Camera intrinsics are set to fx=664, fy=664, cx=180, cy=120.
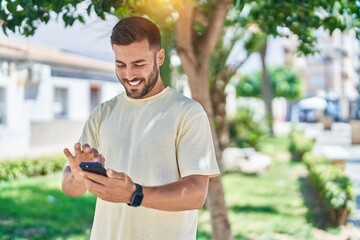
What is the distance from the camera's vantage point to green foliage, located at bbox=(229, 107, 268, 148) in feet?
64.0

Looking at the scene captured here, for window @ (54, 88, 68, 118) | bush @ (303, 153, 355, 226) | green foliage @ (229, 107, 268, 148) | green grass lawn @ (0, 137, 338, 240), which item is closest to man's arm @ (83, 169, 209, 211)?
green grass lawn @ (0, 137, 338, 240)

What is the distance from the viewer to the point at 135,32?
217 cm

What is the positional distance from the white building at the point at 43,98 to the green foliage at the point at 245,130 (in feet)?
13.0

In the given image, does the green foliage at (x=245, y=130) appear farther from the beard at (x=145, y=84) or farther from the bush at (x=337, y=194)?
the beard at (x=145, y=84)

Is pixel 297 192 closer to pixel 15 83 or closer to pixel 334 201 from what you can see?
pixel 334 201

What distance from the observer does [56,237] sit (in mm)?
8055

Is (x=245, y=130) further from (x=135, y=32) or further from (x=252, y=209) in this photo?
(x=135, y=32)

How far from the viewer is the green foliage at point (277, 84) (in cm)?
4866

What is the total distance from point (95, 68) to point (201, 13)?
8704 mm

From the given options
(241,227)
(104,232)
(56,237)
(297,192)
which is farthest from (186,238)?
(297,192)

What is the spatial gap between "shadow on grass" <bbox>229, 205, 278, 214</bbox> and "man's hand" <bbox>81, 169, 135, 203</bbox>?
8528 mm

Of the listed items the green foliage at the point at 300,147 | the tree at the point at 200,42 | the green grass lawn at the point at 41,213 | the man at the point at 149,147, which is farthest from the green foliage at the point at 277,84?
the man at the point at 149,147

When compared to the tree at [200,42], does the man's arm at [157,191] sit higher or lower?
lower

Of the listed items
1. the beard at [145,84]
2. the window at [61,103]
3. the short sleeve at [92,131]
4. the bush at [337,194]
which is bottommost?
the bush at [337,194]
